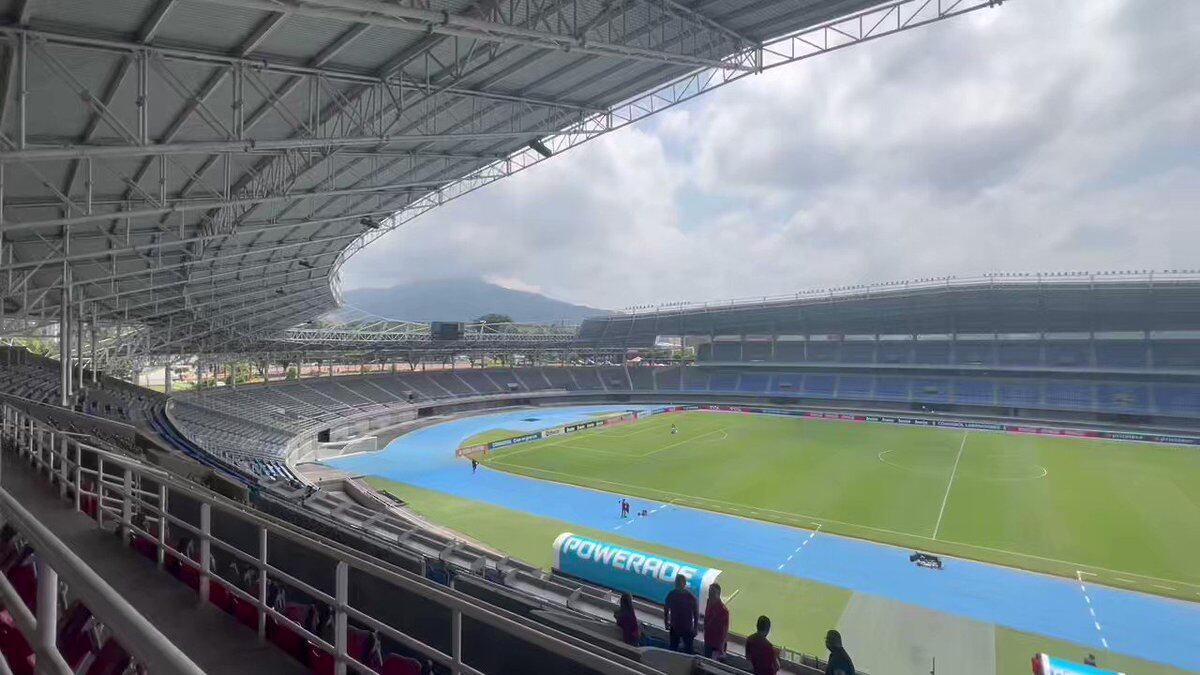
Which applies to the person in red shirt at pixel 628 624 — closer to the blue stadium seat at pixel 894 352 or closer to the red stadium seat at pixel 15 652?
the red stadium seat at pixel 15 652

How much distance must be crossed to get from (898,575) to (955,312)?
150 ft

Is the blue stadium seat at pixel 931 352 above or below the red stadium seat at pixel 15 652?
above

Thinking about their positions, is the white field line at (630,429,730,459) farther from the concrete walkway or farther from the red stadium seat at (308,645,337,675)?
the red stadium seat at (308,645,337,675)

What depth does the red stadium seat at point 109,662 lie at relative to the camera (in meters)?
2.84

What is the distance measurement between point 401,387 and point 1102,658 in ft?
167

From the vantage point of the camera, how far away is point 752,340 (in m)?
69.2

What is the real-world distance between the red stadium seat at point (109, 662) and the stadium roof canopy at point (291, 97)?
6271 millimetres

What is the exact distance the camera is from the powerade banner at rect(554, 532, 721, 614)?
13148mm

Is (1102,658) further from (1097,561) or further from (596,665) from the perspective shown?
(596,665)

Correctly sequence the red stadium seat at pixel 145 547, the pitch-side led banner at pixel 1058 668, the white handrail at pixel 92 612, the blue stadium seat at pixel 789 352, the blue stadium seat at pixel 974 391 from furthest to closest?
the blue stadium seat at pixel 789 352 → the blue stadium seat at pixel 974 391 → the pitch-side led banner at pixel 1058 668 → the red stadium seat at pixel 145 547 → the white handrail at pixel 92 612

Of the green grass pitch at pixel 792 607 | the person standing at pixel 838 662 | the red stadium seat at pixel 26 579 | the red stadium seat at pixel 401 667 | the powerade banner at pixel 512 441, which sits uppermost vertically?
the red stadium seat at pixel 26 579

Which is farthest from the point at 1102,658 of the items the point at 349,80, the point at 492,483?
the point at 492,483

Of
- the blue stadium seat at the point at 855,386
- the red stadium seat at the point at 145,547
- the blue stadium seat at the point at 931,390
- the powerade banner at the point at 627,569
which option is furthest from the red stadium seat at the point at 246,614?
the blue stadium seat at the point at 855,386

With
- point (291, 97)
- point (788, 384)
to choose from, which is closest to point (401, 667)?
point (291, 97)
